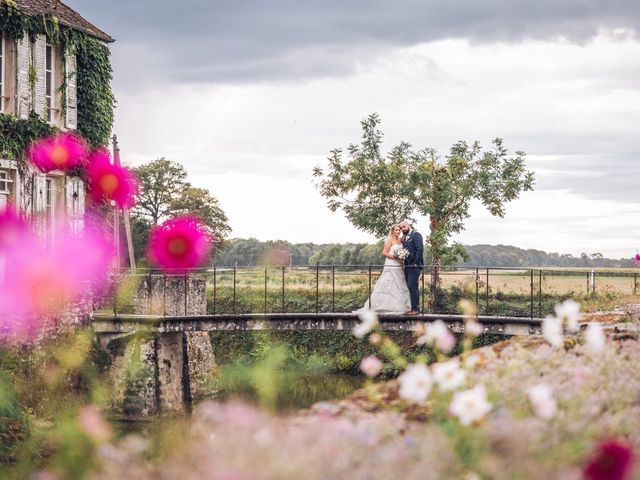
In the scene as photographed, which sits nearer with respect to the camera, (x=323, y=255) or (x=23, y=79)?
(x=23, y=79)

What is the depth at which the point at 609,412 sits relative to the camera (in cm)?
608

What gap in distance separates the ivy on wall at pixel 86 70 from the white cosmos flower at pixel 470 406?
1805 cm

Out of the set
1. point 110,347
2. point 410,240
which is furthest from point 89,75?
point 410,240

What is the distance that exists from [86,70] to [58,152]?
2717 mm

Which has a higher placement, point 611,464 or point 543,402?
point 543,402

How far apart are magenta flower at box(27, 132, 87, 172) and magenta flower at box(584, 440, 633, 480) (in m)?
19.1

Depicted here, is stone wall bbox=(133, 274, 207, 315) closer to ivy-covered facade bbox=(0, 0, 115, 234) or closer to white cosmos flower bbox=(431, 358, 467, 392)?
ivy-covered facade bbox=(0, 0, 115, 234)

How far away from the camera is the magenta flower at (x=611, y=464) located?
4449mm

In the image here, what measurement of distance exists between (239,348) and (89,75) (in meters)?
14.2

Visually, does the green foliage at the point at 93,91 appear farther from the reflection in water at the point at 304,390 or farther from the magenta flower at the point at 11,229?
the reflection in water at the point at 304,390

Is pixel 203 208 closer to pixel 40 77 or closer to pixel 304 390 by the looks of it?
pixel 304 390

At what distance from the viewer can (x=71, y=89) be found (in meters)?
23.2

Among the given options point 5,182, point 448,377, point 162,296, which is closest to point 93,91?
point 5,182

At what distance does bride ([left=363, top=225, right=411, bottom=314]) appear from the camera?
18.1 meters
